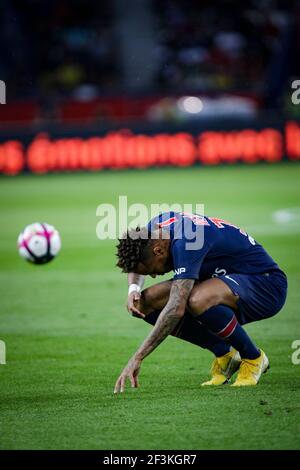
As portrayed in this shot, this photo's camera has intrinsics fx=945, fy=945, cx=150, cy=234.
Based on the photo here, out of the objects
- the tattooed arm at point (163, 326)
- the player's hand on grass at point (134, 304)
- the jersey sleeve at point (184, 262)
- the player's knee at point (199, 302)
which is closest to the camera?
the tattooed arm at point (163, 326)

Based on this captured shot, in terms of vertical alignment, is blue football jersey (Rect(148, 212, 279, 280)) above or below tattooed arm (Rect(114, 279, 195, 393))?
above

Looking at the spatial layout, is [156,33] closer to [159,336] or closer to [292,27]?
[292,27]

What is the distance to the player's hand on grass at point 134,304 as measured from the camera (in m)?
7.26

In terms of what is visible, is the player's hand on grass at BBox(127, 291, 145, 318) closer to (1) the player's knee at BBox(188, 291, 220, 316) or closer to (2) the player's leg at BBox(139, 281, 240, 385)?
(2) the player's leg at BBox(139, 281, 240, 385)

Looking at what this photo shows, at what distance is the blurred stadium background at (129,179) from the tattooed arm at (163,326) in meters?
0.24

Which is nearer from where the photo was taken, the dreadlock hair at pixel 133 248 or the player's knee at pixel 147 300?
the dreadlock hair at pixel 133 248

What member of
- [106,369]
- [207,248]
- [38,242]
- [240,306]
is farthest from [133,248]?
[38,242]

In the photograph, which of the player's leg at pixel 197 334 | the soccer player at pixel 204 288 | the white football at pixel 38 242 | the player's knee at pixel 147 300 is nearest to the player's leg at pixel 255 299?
the soccer player at pixel 204 288

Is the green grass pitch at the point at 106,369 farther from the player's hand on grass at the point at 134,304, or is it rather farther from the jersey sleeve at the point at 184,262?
the jersey sleeve at the point at 184,262

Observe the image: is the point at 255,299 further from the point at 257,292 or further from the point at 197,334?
the point at 197,334

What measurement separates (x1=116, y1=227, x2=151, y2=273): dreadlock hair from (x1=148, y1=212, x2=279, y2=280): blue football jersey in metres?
0.19

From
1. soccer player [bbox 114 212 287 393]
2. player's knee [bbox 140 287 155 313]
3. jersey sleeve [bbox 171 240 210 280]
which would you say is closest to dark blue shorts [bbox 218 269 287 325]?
soccer player [bbox 114 212 287 393]

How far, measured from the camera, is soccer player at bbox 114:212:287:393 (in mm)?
6855

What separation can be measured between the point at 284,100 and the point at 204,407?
24.7 meters
